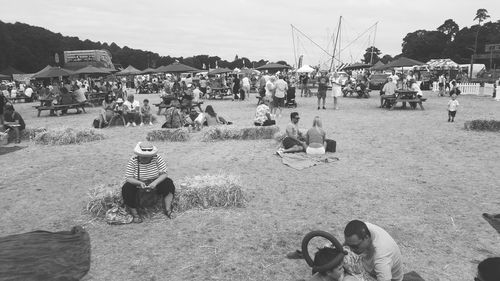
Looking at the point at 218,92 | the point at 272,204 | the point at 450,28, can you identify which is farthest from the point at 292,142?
the point at 450,28

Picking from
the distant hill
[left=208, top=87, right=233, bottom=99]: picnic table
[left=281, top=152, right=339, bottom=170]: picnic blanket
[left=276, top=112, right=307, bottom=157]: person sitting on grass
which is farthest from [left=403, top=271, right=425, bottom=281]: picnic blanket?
the distant hill

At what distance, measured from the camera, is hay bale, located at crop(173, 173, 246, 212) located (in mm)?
6137

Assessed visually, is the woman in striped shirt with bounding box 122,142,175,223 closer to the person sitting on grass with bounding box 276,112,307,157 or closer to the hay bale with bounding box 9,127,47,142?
the person sitting on grass with bounding box 276,112,307,157

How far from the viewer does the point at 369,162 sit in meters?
8.73

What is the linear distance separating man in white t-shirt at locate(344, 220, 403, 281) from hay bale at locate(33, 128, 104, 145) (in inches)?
402

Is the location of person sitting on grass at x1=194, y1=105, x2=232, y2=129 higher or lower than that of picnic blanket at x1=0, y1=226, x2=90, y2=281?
higher

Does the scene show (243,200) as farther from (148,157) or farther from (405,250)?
(405,250)

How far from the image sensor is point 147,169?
605cm

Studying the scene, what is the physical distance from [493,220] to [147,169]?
201 inches

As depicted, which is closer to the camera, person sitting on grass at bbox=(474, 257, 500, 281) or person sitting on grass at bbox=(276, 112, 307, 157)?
person sitting on grass at bbox=(474, 257, 500, 281)

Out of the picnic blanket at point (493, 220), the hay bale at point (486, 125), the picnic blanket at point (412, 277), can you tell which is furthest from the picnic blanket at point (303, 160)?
the hay bale at point (486, 125)

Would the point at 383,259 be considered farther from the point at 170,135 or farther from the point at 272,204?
the point at 170,135

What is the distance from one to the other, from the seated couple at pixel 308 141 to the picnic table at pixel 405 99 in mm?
9812

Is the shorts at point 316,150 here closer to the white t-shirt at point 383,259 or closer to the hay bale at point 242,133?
the hay bale at point 242,133
